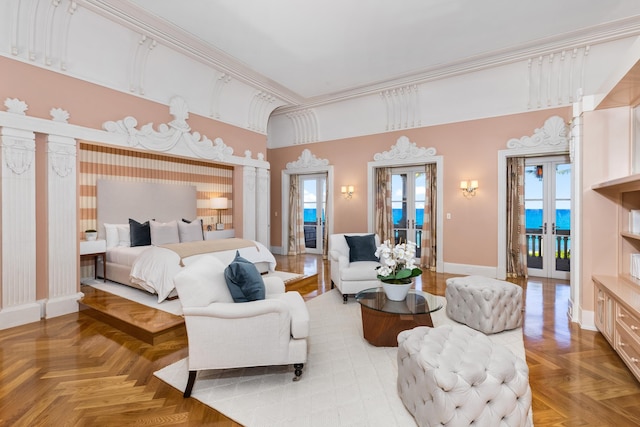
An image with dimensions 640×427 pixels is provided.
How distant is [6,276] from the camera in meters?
3.58

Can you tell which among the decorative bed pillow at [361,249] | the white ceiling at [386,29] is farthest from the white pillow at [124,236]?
the decorative bed pillow at [361,249]

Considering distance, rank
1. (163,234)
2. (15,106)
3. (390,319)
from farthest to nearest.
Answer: (163,234), (15,106), (390,319)

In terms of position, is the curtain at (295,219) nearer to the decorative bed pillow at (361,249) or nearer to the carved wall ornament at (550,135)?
the decorative bed pillow at (361,249)

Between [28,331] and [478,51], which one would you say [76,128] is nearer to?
[28,331]

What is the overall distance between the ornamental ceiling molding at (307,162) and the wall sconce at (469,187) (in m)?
3.29

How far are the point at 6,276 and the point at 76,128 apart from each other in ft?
6.56

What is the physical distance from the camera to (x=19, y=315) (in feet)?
12.0

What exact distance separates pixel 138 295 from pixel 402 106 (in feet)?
20.2

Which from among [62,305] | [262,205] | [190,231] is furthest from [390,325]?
[262,205]

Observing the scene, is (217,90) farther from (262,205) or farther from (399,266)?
(399,266)

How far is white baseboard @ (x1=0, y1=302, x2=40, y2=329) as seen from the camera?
354cm

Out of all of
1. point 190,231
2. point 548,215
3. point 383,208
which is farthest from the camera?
point 383,208

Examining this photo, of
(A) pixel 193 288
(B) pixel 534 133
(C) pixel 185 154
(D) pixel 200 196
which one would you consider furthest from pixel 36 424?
(B) pixel 534 133

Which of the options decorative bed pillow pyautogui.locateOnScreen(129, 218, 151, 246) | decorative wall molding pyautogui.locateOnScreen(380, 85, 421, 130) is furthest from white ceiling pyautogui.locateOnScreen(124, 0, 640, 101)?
decorative bed pillow pyautogui.locateOnScreen(129, 218, 151, 246)
